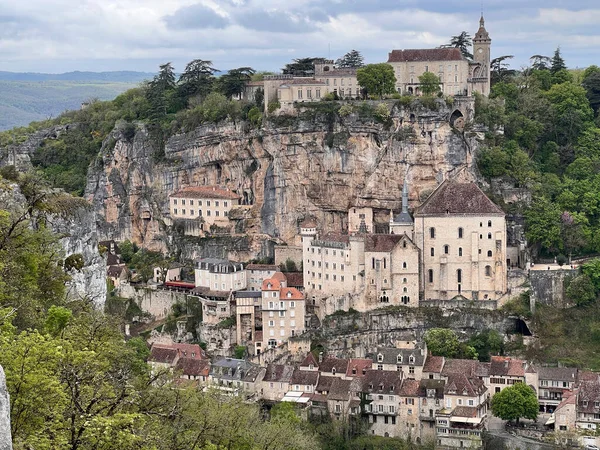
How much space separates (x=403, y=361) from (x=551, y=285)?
13.4 meters

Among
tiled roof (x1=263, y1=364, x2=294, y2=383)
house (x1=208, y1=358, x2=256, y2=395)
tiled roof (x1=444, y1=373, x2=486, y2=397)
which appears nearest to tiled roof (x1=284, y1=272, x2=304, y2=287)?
house (x1=208, y1=358, x2=256, y2=395)

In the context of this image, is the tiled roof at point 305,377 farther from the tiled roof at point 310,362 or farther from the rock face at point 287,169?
the rock face at point 287,169

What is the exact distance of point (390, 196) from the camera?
243ft

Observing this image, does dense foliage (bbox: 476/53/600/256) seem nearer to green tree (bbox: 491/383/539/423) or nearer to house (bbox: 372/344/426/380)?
house (bbox: 372/344/426/380)

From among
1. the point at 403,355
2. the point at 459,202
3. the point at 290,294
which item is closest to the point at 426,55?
the point at 459,202

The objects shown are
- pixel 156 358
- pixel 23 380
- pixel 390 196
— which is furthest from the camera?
pixel 390 196

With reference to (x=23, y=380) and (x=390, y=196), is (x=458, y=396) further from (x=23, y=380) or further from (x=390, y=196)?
(x=23, y=380)

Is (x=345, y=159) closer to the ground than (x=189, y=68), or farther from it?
closer to the ground

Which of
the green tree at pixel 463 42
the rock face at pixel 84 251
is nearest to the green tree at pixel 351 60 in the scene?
the green tree at pixel 463 42

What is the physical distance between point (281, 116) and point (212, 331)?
17.8m

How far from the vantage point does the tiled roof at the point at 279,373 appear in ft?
198

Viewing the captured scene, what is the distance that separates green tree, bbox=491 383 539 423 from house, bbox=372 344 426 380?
5.45 metres

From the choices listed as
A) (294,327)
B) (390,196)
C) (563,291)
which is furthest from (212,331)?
(563,291)

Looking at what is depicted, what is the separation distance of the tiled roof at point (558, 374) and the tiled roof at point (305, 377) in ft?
40.8
